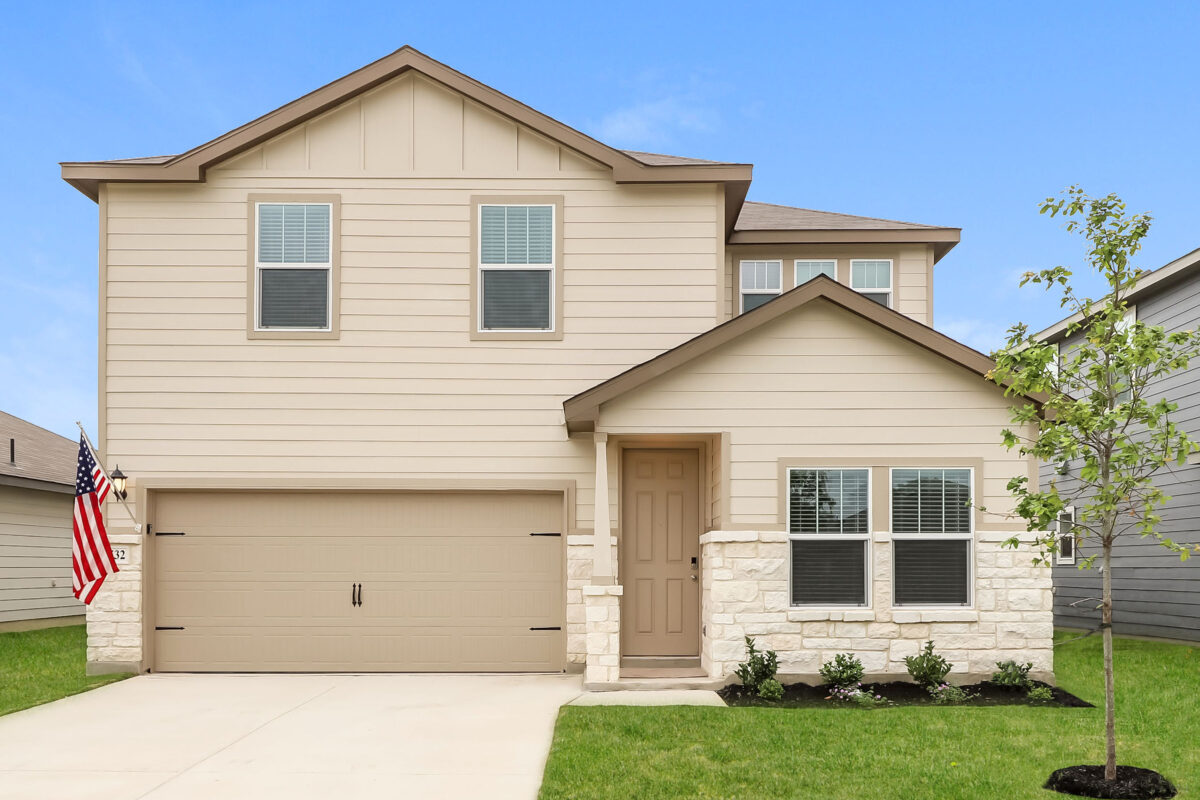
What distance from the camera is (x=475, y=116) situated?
12711 millimetres

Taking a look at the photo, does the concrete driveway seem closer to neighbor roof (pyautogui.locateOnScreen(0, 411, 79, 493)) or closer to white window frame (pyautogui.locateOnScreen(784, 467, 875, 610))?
white window frame (pyautogui.locateOnScreen(784, 467, 875, 610))

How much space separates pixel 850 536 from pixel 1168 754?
11.7ft

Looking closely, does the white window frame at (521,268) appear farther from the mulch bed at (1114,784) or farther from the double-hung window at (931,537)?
the mulch bed at (1114,784)

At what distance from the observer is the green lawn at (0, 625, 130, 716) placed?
10.9m

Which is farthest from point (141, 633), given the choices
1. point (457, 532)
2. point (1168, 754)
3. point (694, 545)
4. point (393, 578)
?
point (1168, 754)

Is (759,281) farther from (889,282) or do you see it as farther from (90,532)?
(90,532)

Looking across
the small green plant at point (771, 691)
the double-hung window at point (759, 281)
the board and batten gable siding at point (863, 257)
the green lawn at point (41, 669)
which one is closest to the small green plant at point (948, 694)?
the small green plant at point (771, 691)

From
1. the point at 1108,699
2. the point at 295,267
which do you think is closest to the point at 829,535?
the point at 1108,699

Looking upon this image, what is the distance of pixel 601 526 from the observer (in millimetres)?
11125

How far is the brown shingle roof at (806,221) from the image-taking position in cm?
1391

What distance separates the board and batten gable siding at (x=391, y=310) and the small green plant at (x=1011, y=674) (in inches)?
175

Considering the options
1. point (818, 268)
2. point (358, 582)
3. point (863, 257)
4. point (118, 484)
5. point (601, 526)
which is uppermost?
point (863, 257)

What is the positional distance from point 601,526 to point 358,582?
3093 millimetres

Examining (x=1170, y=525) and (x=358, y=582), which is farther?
(x=1170, y=525)
